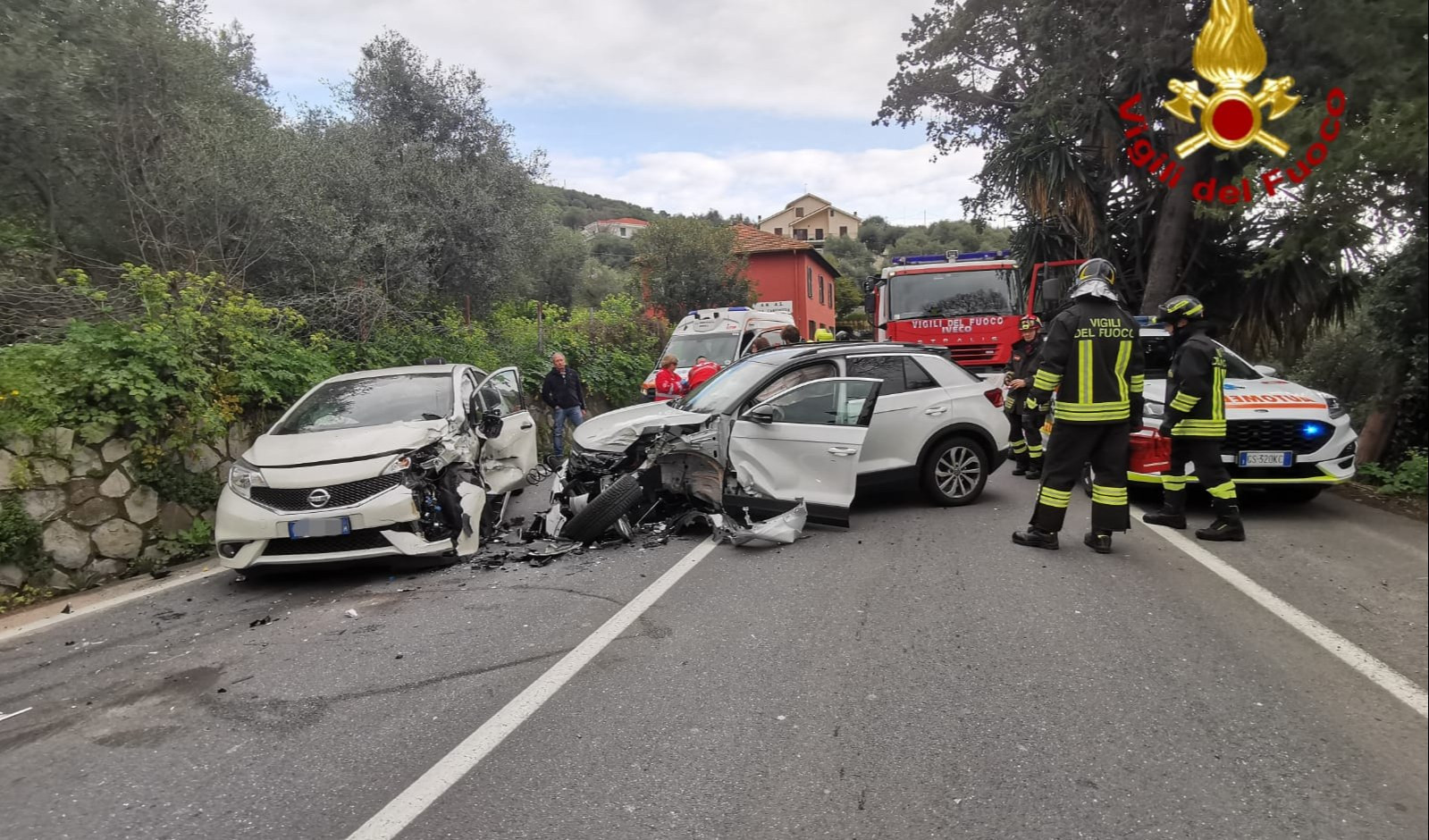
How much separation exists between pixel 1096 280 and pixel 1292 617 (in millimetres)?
2183

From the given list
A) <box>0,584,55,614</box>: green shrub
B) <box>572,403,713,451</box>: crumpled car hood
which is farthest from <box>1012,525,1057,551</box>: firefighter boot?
<box>0,584,55,614</box>: green shrub

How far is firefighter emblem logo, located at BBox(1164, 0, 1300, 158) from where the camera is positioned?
106 centimetres

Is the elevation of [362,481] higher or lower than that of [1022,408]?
lower

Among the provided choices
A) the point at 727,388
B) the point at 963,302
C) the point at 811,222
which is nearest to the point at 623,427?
the point at 727,388

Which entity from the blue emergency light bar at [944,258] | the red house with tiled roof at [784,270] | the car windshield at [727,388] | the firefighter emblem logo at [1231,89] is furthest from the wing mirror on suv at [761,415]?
the red house with tiled roof at [784,270]

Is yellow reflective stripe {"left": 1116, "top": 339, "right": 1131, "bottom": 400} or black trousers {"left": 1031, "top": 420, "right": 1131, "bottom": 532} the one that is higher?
yellow reflective stripe {"left": 1116, "top": 339, "right": 1131, "bottom": 400}

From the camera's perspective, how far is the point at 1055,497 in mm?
5867

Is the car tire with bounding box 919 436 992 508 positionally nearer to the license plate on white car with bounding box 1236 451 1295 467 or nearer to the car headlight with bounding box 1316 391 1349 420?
the license plate on white car with bounding box 1236 451 1295 467

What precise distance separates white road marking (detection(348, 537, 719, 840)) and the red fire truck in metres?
10.1

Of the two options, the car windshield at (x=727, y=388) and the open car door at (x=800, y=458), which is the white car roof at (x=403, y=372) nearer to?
the car windshield at (x=727, y=388)

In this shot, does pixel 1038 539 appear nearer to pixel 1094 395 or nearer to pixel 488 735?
pixel 1094 395

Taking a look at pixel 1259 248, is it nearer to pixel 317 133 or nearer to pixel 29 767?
pixel 29 767

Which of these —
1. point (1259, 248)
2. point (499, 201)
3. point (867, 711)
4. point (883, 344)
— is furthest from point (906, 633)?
point (499, 201)

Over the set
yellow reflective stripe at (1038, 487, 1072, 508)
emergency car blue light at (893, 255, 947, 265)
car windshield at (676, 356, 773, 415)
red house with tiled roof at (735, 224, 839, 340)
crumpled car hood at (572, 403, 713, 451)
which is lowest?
yellow reflective stripe at (1038, 487, 1072, 508)
